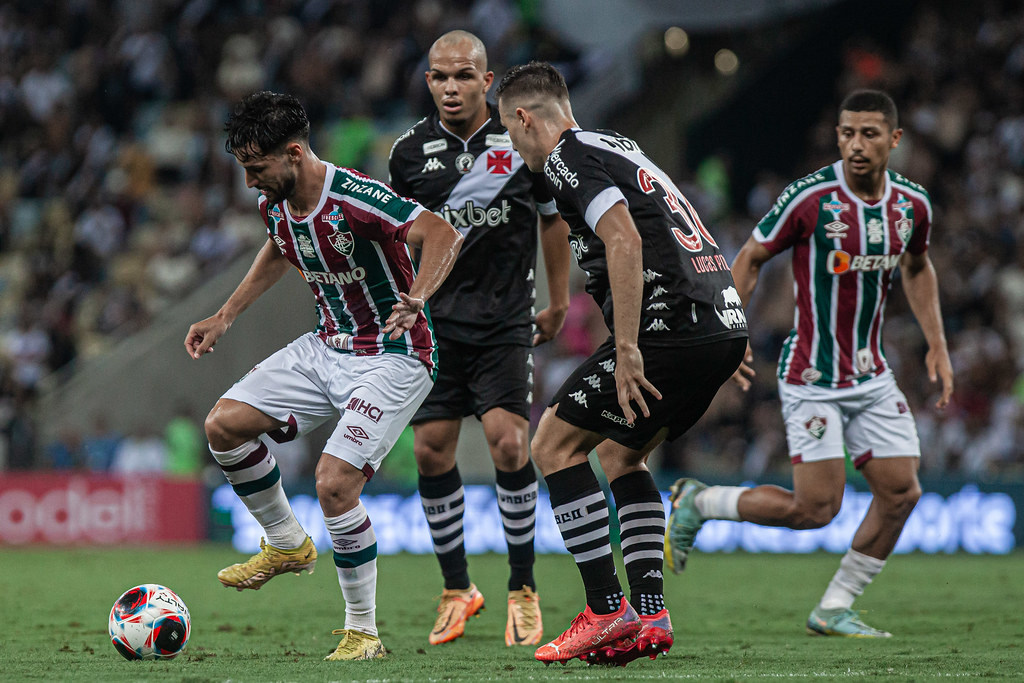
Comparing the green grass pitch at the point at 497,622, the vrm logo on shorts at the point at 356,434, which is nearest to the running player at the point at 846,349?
the green grass pitch at the point at 497,622

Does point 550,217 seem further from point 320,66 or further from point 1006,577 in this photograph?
point 320,66

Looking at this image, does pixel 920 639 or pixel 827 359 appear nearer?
pixel 920 639

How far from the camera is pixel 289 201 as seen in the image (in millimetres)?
5875

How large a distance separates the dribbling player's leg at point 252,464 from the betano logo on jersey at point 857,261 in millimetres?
3128

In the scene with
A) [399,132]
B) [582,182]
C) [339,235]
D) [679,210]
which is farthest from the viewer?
[399,132]

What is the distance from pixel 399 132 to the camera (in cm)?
1766

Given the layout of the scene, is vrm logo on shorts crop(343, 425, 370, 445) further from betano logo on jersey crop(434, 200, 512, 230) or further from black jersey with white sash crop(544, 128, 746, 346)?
betano logo on jersey crop(434, 200, 512, 230)

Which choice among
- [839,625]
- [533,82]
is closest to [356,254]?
[533,82]

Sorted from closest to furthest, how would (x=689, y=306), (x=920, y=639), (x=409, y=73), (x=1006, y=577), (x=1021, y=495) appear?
(x=689, y=306) < (x=920, y=639) < (x=1006, y=577) < (x=1021, y=495) < (x=409, y=73)

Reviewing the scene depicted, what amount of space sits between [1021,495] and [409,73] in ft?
34.0

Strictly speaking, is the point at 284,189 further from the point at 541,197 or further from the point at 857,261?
the point at 857,261

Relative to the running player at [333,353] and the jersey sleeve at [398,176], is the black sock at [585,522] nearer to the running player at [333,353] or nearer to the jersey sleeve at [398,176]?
the running player at [333,353]

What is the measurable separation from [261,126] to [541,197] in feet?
5.84

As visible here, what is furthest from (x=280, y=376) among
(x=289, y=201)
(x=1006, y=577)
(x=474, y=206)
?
(x=1006, y=577)
